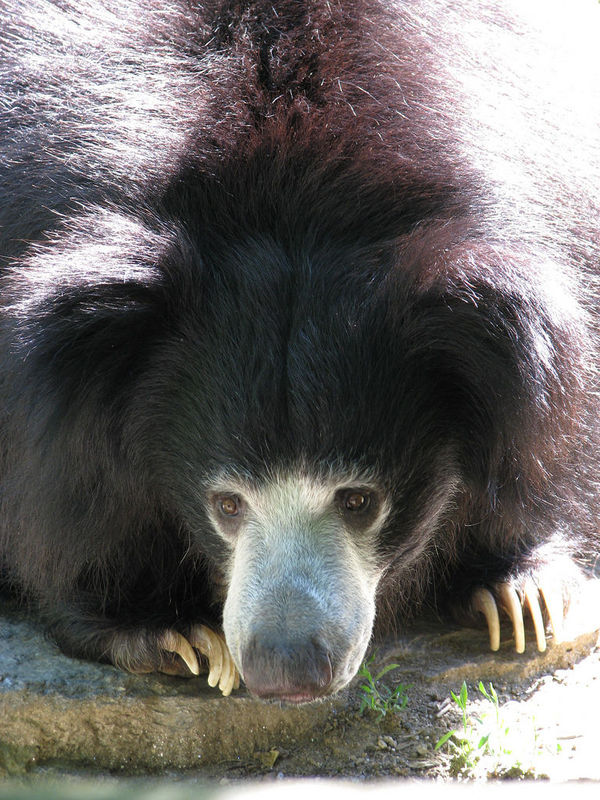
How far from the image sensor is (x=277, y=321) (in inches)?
117

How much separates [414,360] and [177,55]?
4.39ft

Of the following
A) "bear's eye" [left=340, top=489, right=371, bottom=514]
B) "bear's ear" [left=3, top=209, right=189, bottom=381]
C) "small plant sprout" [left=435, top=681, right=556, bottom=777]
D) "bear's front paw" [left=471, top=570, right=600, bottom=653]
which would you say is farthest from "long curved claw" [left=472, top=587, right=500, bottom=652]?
"bear's ear" [left=3, top=209, right=189, bottom=381]

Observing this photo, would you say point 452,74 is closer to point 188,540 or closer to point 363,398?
point 363,398

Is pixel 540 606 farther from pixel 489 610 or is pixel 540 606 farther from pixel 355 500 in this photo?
pixel 355 500

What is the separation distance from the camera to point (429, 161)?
313cm

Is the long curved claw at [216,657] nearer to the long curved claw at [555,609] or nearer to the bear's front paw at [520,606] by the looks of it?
the bear's front paw at [520,606]

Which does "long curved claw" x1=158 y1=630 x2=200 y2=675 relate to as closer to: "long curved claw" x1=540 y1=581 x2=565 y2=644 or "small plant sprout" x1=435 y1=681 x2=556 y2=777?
"small plant sprout" x1=435 y1=681 x2=556 y2=777

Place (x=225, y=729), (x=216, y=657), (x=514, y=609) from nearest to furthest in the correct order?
1. (x=225, y=729)
2. (x=216, y=657)
3. (x=514, y=609)

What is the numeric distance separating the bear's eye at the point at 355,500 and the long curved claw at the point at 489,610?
2.94 ft

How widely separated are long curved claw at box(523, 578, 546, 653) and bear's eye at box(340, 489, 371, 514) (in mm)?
975

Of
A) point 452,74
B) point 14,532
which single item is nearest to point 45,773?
point 14,532

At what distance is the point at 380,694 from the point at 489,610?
0.55 meters

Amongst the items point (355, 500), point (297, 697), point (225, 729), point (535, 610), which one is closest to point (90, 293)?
point (355, 500)

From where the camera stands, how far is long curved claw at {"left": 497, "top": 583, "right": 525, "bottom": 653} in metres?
3.66
